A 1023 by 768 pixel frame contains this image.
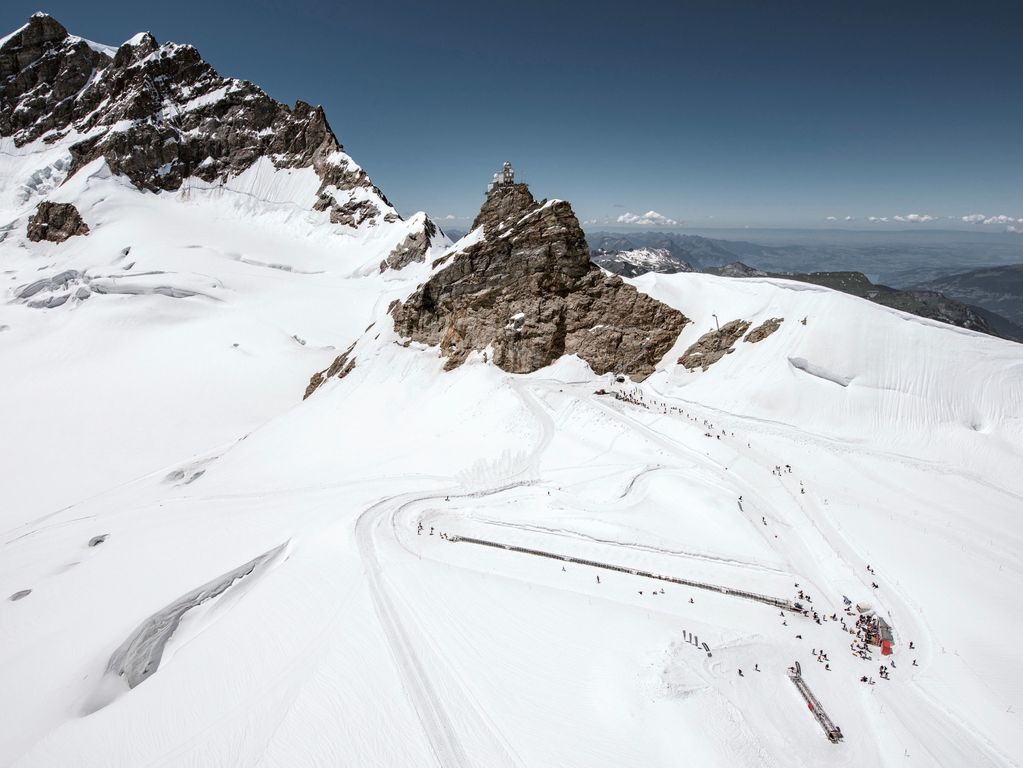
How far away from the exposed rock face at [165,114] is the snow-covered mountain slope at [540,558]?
87643mm

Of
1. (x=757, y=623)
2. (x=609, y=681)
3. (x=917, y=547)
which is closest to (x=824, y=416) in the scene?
(x=917, y=547)

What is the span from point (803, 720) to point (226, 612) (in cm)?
2114

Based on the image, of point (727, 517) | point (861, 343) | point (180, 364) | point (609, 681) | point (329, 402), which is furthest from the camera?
point (180, 364)

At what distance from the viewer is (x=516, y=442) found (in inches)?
1323

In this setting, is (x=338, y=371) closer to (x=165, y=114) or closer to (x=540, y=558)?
(x=540, y=558)

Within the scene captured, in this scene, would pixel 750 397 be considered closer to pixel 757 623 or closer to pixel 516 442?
pixel 516 442

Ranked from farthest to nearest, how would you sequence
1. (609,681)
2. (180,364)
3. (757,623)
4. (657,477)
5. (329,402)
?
(180,364) < (329,402) < (657,477) < (757,623) < (609,681)

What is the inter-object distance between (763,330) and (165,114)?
513ft

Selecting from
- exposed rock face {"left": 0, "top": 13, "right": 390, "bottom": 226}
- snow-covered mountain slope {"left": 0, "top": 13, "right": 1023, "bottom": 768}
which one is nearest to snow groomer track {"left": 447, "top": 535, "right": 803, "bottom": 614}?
snow-covered mountain slope {"left": 0, "top": 13, "right": 1023, "bottom": 768}

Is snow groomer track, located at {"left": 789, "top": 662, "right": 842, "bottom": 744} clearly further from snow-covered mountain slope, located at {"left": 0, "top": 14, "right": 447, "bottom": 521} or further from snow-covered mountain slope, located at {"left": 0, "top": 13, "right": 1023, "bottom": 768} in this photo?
snow-covered mountain slope, located at {"left": 0, "top": 14, "right": 447, "bottom": 521}

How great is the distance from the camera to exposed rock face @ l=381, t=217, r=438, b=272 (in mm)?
98688

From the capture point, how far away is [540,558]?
70.8 ft

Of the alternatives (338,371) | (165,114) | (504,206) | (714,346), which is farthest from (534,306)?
(165,114)

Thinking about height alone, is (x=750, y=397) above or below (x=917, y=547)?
above
